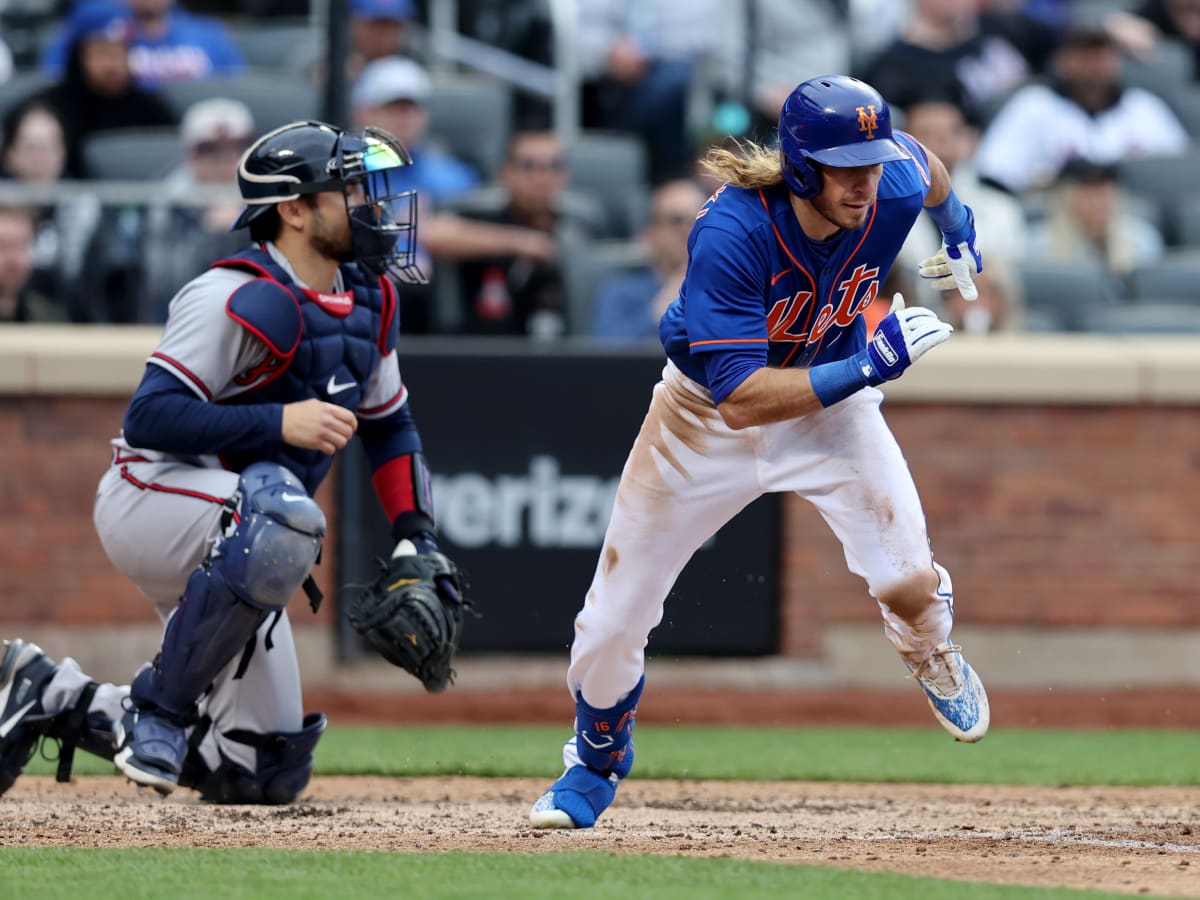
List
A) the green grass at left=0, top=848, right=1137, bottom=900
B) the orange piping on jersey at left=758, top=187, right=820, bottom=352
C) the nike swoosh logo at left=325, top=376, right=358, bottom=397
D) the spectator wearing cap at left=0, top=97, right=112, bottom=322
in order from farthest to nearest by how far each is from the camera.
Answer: the spectator wearing cap at left=0, top=97, right=112, bottom=322 → the nike swoosh logo at left=325, top=376, right=358, bottom=397 → the orange piping on jersey at left=758, top=187, right=820, bottom=352 → the green grass at left=0, top=848, right=1137, bottom=900

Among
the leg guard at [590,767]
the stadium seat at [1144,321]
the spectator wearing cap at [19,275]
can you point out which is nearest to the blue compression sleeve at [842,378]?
the leg guard at [590,767]

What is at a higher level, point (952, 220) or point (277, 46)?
point (277, 46)

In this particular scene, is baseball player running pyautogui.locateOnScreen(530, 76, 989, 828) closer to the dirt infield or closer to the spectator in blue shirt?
the dirt infield

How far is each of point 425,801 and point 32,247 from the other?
3852 mm

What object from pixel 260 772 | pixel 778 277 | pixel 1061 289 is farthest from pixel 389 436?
pixel 1061 289

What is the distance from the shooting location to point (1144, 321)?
935 centimetres

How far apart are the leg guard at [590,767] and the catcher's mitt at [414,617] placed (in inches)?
16.6

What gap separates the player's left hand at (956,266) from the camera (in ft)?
17.4

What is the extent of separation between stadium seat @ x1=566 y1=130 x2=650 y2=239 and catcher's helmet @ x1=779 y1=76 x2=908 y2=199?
5405mm

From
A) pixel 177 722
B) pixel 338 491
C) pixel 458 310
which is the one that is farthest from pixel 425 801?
pixel 458 310

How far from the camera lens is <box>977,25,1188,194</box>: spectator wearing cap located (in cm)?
1066

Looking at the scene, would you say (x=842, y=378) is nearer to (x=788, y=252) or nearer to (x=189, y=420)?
(x=788, y=252)

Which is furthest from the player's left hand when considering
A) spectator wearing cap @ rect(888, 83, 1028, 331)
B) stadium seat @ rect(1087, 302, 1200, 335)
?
stadium seat @ rect(1087, 302, 1200, 335)

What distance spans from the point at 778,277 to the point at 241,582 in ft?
5.23
